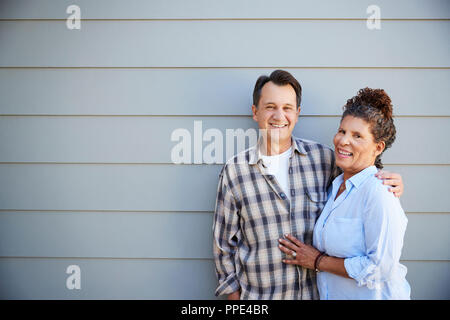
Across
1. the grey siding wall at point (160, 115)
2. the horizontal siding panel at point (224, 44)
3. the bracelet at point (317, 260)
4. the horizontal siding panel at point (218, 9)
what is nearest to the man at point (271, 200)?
the bracelet at point (317, 260)

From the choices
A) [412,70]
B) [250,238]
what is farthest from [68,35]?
[412,70]

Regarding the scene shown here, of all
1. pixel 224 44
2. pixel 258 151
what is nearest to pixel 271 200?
pixel 258 151

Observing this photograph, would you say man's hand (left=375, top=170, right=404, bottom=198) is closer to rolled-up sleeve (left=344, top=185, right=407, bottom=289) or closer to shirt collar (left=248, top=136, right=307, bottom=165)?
rolled-up sleeve (left=344, top=185, right=407, bottom=289)

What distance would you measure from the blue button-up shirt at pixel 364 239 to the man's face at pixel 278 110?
0.40 metres

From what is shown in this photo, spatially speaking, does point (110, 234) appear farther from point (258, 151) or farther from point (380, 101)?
point (380, 101)

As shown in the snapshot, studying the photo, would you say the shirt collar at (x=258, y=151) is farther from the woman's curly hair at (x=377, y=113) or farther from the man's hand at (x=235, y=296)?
the man's hand at (x=235, y=296)

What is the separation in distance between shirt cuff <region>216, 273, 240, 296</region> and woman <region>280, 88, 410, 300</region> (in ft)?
1.22

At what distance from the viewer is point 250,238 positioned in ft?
5.41

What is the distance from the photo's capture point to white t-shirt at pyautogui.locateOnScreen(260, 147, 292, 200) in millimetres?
1650

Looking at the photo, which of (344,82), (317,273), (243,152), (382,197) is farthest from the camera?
(344,82)

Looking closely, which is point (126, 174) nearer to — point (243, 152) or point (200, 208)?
A: point (200, 208)

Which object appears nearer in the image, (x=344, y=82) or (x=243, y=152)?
(x=243, y=152)

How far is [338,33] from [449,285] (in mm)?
1607

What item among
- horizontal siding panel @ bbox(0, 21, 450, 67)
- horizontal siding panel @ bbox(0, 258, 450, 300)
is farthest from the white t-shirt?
horizontal siding panel @ bbox(0, 258, 450, 300)
